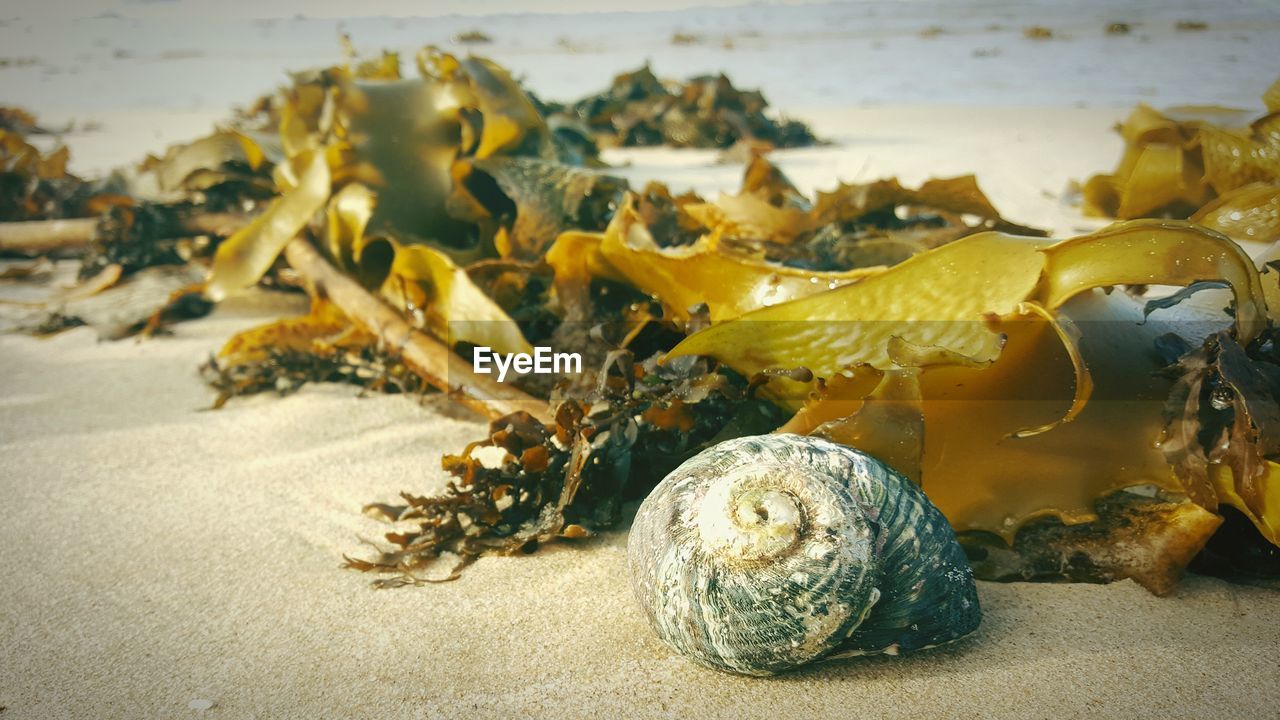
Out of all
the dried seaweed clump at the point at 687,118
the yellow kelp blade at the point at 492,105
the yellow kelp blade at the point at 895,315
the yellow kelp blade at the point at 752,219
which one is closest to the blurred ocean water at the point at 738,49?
the dried seaweed clump at the point at 687,118

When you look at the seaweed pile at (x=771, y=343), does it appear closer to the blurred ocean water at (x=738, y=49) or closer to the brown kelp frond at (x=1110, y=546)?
the brown kelp frond at (x=1110, y=546)

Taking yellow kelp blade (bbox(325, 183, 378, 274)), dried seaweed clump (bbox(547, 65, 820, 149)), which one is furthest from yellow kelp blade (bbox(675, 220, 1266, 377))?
dried seaweed clump (bbox(547, 65, 820, 149))

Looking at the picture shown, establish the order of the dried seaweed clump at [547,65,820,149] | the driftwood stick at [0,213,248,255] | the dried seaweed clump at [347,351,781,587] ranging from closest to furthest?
the dried seaweed clump at [347,351,781,587] → the driftwood stick at [0,213,248,255] → the dried seaweed clump at [547,65,820,149]

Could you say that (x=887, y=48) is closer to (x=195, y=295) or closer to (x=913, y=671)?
(x=195, y=295)

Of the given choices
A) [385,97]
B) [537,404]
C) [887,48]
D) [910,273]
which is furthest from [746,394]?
[887,48]

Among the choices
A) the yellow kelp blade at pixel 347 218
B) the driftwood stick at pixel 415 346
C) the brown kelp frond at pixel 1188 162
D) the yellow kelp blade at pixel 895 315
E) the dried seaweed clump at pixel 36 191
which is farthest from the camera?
the dried seaweed clump at pixel 36 191

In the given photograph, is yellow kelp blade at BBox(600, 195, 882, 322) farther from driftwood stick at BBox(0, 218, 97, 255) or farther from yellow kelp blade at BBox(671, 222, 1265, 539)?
driftwood stick at BBox(0, 218, 97, 255)
